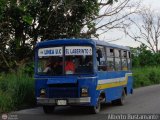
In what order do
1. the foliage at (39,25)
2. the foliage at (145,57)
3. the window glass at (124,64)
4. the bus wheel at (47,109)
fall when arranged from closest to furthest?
the bus wheel at (47,109)
the window glass at (124,64)
the foliage at (39,25)
the foliage at (145,57)

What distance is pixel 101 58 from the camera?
16422mm

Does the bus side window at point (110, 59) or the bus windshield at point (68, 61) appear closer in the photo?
the bus windshield at point (68, 61)

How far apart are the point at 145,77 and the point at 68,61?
20681 mm

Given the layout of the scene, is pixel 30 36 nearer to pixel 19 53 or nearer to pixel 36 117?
pixel 19 53

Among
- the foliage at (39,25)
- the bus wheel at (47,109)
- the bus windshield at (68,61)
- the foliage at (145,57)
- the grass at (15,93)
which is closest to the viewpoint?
the bus windshield at (68,61)

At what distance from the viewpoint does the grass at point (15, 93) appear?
1690 cm

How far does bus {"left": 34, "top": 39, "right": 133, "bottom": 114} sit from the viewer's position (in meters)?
15.3

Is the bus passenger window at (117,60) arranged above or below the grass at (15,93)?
above

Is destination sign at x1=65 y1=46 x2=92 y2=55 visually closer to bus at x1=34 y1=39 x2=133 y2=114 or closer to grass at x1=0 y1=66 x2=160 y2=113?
bus at x1=34 y1=39 x2=133 y2=114

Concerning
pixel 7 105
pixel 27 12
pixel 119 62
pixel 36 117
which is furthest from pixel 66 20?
pixel 36 117

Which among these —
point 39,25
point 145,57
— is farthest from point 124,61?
point 145,57

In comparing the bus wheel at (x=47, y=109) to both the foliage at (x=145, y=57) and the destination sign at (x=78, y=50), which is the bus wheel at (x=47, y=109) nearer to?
the destination sign at (x=78, y=50)

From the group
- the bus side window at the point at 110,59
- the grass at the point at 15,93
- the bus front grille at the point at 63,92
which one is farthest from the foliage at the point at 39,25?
the bus front grille at the point at 63,92

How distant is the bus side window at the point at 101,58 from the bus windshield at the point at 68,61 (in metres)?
0.49
